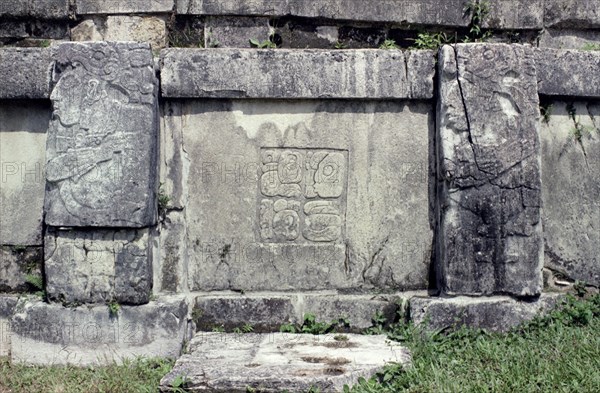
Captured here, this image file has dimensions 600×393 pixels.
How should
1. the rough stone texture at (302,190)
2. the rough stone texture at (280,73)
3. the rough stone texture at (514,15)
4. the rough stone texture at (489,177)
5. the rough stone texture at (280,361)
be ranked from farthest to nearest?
1. the rough stone texture at (514,15)
2. the rough stone texture at (302,190)
3. the rough stone texture at (280,73)
4. the rough stone texture at (489,177)
5. the rough stone texture at (280,361)

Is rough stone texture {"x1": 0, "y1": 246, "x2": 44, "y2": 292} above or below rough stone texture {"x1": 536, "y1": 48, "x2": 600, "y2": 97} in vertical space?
below

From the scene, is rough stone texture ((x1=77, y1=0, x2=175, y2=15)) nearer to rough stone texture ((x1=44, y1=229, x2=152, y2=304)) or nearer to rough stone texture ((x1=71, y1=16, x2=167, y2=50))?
rough stone texture ((x1=71, y1=16, x2=167, y2=50))

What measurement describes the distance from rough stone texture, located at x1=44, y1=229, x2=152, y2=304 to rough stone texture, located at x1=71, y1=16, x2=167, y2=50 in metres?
1.21

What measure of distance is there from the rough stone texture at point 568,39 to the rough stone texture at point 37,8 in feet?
9.70

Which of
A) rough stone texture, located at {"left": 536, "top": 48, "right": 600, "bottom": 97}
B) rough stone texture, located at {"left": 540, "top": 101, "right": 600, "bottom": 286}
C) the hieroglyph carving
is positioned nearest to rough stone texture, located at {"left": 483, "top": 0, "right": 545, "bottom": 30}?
rough stone texture, located at {"left": 536, "top": 48, "right": 600, "bottom": 97}

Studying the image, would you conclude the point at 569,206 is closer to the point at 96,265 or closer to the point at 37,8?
the point at 96,265

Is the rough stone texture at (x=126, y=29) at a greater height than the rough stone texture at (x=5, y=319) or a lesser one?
greater

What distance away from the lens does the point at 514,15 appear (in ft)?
15.3

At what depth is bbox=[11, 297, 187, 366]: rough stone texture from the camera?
14.0ft

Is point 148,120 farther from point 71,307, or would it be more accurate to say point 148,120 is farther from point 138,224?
point 71,307

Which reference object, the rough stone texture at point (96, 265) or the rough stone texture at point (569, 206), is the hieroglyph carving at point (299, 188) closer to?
the rough stone texture at point (96, 265)

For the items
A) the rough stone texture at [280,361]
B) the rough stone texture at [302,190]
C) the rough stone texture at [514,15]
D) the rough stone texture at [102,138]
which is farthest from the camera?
the rough stone texture at [514,15]

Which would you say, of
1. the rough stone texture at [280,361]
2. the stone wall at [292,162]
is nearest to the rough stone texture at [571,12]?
the stone wall at [292,162]

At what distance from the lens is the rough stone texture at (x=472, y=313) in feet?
14.2
